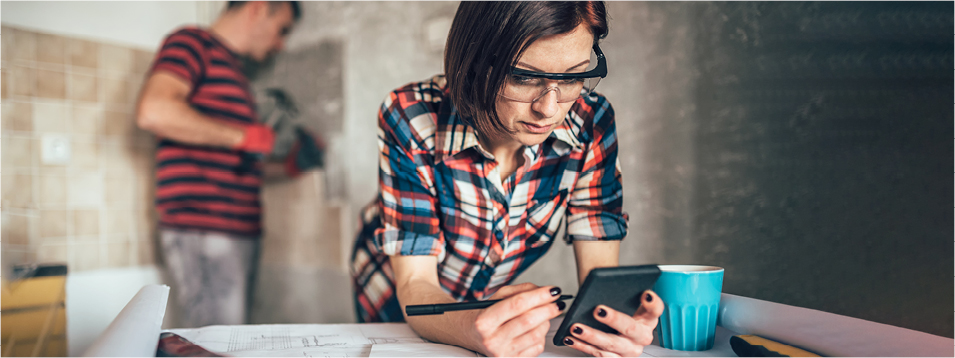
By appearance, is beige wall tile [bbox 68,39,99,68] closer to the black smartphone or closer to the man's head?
the man's head

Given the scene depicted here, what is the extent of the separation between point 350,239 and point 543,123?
1674 mm

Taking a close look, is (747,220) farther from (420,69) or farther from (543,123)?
(420,69)

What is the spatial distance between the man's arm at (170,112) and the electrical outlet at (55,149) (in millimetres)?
574

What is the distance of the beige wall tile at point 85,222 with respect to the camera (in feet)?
7.34

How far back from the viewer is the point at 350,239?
2.22 meters

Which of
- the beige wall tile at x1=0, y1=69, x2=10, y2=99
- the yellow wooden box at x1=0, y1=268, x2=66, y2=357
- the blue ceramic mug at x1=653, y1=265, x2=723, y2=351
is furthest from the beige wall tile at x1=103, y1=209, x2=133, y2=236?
the blue ceramic mug at x1=653, y1=265, x2=723, y2=351

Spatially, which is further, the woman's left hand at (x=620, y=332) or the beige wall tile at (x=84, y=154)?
the beige wall tile at (x=84, y=154)

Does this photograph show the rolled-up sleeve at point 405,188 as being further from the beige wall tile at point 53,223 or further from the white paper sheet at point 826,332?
the beige wall tile at point 53,223

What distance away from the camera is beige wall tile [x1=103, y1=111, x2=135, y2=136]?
7.55 feet

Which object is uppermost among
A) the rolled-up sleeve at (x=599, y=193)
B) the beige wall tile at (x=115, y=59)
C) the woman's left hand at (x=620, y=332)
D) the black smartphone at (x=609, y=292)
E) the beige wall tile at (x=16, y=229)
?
the beige wall tile at (x=115, y=59)

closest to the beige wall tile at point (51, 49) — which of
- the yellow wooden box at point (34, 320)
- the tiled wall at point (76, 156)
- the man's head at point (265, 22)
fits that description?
A: the tiled wall at point (76, 156)

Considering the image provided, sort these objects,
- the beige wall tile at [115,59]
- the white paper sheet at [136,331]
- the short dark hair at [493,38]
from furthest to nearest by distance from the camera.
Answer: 1. the beige wall tile at [115,59]
2. the short dark hair at [493,38]
3. the white paper sheet at [136,331]

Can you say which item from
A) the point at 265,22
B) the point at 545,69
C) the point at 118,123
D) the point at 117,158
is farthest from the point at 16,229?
the point at 545,69

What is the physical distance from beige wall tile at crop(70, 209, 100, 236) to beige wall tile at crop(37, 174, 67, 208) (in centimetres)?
7
